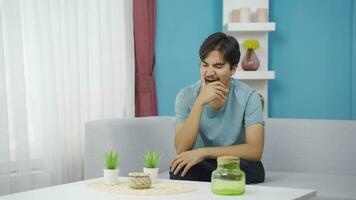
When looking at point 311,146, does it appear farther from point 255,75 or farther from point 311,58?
point 311,58

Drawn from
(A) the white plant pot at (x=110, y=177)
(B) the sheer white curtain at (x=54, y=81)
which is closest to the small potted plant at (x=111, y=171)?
(A) the white plant pot at (x=110, y=177)

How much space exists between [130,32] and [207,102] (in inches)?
53.0

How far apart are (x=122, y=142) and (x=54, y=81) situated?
0.49 m

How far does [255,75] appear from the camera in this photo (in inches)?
141

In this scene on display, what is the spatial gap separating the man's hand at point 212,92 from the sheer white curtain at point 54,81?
2.90ft

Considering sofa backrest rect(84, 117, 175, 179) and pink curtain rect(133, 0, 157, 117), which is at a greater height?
pink curtain rect(133, 0, 157, 117)

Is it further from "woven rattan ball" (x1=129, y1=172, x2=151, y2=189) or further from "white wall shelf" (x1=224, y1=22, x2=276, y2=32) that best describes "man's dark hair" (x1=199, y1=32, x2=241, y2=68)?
"white wall shelf" (x1=224, y1=22, x2=276, y2=32)

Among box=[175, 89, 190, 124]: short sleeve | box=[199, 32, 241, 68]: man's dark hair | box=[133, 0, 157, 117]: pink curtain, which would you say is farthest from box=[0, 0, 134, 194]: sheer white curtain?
box=[199, 32, 241, 68]: man's dark hair

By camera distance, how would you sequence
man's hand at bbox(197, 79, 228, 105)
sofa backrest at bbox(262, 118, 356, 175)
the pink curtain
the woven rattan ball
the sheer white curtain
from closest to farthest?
the woven rattan ball < man's hand at bbox(197, 79, 228, 105) < the sheer white curtain < sofa backrest at bbox(262, 118, 356, 175) < the pink curtain

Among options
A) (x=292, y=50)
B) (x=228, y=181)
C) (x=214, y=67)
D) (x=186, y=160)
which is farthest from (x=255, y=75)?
(x=228, y=181)

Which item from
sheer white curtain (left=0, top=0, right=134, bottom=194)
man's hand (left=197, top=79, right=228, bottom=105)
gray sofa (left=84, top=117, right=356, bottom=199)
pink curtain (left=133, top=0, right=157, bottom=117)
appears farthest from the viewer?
pink curtain (left=133, top=0, right=157, bottom=117)

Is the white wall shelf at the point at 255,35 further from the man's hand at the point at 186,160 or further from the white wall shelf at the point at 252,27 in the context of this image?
the man's hand at the point at 186,160

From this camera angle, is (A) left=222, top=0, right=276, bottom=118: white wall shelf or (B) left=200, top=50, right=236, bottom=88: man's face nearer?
(B) left=200, top=50, right=236, bottom=88: man's face

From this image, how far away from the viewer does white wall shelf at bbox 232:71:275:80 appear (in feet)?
11.7
